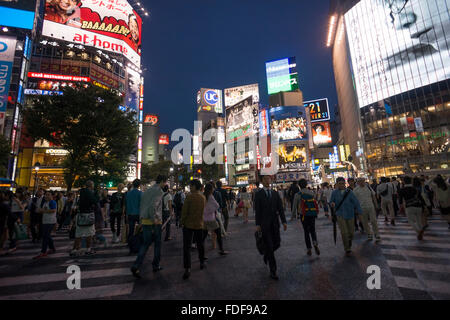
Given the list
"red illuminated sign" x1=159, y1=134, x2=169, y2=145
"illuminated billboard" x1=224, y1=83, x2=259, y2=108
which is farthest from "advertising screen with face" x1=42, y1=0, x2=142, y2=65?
"red illuminated sign" x1=159, y1=134, x2=169, y2=145

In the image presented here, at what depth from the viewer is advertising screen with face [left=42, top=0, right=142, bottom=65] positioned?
3897 centimetres

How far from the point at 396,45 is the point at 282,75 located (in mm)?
28162

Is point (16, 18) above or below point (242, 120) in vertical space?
above

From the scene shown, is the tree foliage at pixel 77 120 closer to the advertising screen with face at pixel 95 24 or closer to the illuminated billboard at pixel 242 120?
the advertising screen with face at pixel 95 24

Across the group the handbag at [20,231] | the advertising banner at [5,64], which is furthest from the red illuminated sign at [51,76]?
the handbag at [20,231]

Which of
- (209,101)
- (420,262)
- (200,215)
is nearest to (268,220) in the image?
(200,215)

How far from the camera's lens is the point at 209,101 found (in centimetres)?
10031

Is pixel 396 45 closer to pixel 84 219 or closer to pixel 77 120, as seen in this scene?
pixel 77 120

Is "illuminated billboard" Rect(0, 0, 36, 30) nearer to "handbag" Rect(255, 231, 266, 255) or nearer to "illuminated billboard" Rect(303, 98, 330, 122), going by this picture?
"handbag" Rect(255, 231, 266, 255)

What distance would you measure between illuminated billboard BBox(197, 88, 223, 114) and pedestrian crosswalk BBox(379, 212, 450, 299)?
9563 centimetres

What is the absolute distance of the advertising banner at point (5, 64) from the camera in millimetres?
29734

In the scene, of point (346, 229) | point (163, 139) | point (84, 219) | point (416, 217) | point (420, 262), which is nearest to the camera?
point (420, 262)

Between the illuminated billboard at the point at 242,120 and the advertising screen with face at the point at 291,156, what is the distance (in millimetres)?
15440

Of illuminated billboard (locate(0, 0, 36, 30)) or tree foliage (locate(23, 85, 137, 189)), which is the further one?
illuminated billboard (locate(0, 0, 36, 30))
